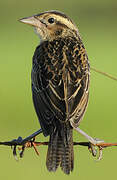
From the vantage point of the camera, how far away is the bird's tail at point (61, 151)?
7.57 metres

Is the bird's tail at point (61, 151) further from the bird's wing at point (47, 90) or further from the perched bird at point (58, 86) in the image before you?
the bird's wing at point (47, 90)

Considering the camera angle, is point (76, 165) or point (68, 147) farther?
point (76, 165)

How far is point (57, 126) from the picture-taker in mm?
7832

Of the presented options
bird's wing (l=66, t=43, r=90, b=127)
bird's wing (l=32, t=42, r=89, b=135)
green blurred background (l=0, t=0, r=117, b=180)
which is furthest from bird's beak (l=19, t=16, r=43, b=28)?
green blurred background (l=0, t=0, r=117, b=180)

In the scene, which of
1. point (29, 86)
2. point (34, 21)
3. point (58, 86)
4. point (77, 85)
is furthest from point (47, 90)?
point (29, 86)

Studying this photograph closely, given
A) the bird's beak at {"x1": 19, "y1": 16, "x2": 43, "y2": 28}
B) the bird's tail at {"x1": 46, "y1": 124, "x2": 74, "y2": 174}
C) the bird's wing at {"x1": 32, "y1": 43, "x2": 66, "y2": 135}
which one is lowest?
the bird's tail at {"x1": 46, "y1": 124, "x2": 74, "y2": 174}

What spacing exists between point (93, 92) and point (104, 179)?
6.33 meters

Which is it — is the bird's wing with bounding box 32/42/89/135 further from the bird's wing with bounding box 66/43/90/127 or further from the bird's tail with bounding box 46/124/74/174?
the bird's tail with bounding box 46/124/74/174

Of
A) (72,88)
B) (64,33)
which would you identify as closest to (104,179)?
(64,33)

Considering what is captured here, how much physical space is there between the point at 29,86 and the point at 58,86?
10.6m

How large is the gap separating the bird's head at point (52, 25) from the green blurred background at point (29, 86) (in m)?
3.79

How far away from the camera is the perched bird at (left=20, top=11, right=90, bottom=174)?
7703 mm

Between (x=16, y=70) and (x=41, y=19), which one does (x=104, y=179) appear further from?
(x=16, y=70)

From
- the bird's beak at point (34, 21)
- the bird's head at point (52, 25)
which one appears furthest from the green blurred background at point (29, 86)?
the bird's beak at point (34, 21)
